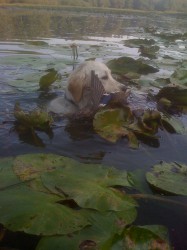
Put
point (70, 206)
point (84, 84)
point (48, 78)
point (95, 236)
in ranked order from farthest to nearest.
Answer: point (48, 78) → point (84, 84) → point (70, 206) → point (95, 236)

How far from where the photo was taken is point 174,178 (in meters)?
2.44

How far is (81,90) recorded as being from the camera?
4047 millimetres

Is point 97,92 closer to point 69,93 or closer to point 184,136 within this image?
point 69,93

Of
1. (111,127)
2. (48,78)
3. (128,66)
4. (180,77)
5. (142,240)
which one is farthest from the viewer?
(128,66)

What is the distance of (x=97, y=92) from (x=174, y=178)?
152cm

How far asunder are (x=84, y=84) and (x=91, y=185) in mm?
2046

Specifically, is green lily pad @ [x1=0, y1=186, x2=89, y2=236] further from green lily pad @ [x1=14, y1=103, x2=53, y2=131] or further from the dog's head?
the dog's head

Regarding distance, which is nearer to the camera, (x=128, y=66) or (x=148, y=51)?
(x=128, y=66)

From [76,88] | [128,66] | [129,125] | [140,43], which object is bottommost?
[140,43]

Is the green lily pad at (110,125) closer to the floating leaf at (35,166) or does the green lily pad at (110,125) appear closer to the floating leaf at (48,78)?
the floating leaf at (35,166)

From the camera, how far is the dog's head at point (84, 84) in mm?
4027

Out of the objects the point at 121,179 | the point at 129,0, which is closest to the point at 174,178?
the point at 121,179

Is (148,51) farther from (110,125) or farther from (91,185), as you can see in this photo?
(91,185)

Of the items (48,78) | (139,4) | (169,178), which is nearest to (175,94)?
(48,78)
